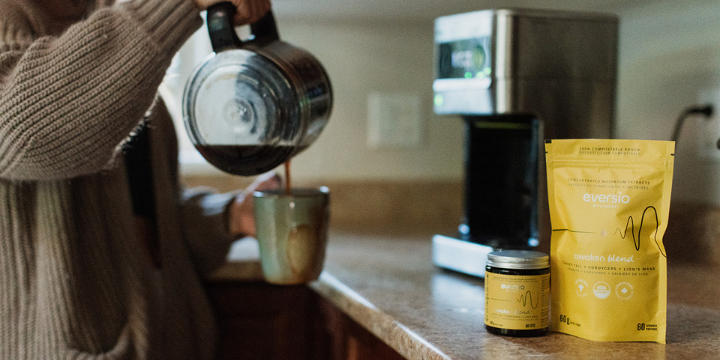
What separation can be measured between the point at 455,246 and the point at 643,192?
1.44ft

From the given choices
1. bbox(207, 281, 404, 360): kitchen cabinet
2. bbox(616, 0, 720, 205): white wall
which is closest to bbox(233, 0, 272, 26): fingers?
bbox(207, 281, 404, 360): kitchen cabinet

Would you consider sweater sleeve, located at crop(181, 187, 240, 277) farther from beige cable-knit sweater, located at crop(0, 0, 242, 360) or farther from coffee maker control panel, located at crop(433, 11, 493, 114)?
coffee maker control panel, located at crop(433, 11, 493, 114)

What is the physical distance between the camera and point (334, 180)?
1789 mm

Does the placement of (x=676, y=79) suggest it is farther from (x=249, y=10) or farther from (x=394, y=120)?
(x=249, y=10)

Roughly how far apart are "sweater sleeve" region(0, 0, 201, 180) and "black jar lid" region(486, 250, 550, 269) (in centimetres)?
44

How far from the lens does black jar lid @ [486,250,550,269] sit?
0.70 meters

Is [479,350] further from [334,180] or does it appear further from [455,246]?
[334,180]

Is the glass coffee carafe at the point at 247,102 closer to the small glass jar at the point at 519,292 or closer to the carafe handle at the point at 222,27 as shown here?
the carafe handle at the point at 222,27

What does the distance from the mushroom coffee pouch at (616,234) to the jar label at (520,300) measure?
0.03 m

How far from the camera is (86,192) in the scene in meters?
0.89

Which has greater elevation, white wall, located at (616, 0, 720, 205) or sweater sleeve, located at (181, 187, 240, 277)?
white wall, located at (616, 0, 720, 205)

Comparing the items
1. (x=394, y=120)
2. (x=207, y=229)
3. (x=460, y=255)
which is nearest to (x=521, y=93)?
(x=460, y=255)

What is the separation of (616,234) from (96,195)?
0.68 m

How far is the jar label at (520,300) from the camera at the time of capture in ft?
2.31
